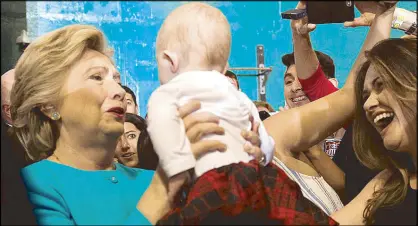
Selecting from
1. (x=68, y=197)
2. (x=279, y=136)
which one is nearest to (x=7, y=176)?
(x=68, y=197)

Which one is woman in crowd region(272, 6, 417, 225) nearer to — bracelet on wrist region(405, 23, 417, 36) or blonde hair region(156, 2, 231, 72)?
bracelet on wrist region(405, 23, 417, 36)

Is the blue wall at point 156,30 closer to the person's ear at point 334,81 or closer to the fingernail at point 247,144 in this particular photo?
the person's ear at point 334,81

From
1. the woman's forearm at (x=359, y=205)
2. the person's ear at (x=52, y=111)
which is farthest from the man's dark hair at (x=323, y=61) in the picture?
the person's ear at (x=52, y=111)

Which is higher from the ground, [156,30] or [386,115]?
[156,30]

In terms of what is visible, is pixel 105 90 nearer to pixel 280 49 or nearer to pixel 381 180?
pixel 280 49

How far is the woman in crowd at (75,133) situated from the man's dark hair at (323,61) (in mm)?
327

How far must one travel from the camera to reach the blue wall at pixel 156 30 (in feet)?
3.23

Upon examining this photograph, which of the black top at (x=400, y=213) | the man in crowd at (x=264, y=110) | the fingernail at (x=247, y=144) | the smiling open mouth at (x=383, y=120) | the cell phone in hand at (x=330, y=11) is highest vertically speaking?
the cell phone in hand at (x=330, y=11)

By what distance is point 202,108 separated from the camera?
879mm

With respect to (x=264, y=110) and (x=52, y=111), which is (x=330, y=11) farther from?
(x=52, y=111)

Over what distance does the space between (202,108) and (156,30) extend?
8.2 inches

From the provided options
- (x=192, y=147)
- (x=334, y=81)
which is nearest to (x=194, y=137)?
(x=192, y=147)

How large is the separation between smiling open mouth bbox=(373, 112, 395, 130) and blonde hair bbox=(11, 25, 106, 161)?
0.47 m

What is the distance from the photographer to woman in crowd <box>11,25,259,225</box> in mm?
897
